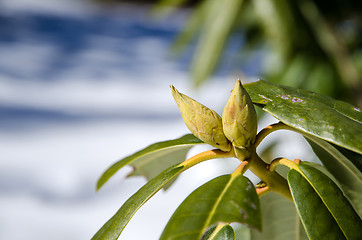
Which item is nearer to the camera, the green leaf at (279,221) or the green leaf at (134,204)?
the green leaf at (134,204)


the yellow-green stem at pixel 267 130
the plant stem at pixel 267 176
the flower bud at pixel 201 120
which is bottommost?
the plant stem at pixel 267 176

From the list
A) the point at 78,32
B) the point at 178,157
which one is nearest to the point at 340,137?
the point at 178,157

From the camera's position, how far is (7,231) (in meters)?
2.74

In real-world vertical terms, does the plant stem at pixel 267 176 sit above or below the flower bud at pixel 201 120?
below

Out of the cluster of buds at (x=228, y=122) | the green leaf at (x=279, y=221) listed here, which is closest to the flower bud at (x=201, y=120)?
the cluster of buds at (x=228, y=122)

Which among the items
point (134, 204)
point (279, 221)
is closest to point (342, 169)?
point (279, 221)

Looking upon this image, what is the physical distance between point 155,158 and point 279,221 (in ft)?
0.46

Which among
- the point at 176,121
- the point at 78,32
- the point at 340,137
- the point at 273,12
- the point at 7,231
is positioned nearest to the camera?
the point at 340,137

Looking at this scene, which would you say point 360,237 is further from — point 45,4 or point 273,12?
point 45,4

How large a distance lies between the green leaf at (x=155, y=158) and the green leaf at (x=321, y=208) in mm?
97

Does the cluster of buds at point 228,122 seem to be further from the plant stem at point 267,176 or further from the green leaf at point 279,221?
the green leaf at point 279,221

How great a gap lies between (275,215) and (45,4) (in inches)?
328

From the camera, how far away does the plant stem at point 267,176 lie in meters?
0.33

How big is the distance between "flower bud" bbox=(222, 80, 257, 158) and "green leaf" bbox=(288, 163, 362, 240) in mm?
45
